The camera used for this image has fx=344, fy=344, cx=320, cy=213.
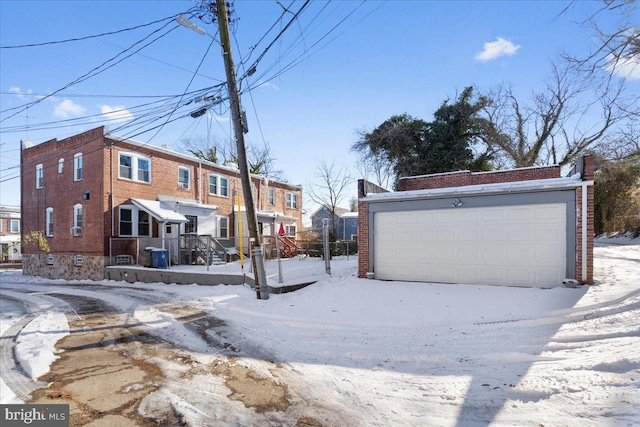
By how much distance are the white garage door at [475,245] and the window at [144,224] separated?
13039 millimetres

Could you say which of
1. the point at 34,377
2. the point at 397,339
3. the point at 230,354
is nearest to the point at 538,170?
the point at 397,339

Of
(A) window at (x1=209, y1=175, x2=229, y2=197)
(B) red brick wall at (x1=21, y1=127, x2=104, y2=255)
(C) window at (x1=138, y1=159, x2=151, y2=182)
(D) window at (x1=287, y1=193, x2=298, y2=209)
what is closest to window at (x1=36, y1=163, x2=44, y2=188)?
(B) red brick wall at (x1=21, y1=127, x2=104, y2=255)

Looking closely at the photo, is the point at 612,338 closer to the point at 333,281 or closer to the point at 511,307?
the point at 511,307

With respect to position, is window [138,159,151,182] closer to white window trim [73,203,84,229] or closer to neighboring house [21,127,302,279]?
neighboring house [21,127,302,279]

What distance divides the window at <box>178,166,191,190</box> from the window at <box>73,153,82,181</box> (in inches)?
189

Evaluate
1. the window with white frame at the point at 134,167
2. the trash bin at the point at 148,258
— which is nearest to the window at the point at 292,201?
the window with white frame at the point at 134,167

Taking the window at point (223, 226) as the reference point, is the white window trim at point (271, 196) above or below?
above

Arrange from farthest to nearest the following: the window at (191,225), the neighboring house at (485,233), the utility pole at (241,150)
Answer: the window at (191,225) < the utility pole at (241,150) < the neighboring house at (485,233)

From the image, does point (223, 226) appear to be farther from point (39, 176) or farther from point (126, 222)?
point (39, 176)

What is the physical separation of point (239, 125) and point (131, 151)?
1114 cm

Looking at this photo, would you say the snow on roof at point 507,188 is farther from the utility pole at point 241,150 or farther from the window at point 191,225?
the window at point 191,225

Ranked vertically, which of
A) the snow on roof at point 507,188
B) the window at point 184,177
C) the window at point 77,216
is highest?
the window at point 184,177

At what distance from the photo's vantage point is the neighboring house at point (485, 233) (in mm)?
8562

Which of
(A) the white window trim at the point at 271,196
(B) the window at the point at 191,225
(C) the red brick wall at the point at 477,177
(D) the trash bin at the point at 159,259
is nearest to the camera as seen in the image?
(D) the trash bin at the point at 159,259
